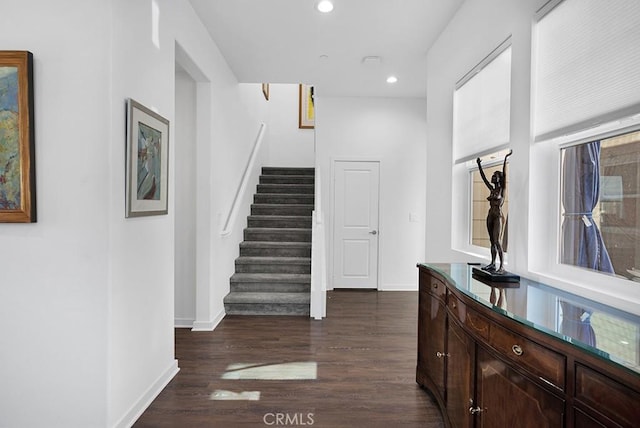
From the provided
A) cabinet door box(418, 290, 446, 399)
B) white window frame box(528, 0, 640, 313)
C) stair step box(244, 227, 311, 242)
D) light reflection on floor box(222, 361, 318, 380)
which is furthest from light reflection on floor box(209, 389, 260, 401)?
stair step box(244, 227, 311, 242)

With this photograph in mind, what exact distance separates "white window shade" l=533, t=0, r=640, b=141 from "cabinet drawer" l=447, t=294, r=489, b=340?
0.96 m

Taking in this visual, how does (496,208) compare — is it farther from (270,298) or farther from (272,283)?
(272,283)

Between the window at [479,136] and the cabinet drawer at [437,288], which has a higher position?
the window at [479,136]

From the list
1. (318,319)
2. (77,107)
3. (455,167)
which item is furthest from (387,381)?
(77,107)

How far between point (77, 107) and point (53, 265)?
0.81 meters

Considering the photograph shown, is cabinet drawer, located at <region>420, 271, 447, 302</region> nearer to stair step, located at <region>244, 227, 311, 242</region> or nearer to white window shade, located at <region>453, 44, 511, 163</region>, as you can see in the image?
white window shade, located at <region>453, 44, 511, 163</region>

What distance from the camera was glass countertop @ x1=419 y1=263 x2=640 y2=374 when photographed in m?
0.96

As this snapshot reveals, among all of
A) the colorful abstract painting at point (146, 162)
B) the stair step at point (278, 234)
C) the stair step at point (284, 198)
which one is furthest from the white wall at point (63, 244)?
the stair step at point (284, 198)

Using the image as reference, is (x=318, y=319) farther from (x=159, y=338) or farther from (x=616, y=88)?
(x=616, y=88)

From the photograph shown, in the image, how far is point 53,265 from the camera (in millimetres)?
1863

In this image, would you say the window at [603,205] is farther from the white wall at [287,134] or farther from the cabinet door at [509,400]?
the white wall at [287,134]

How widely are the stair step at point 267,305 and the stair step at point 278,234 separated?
108 centimetres

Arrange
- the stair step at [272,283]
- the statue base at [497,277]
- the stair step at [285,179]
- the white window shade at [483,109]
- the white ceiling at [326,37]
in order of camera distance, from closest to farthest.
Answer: the statue base at [497,277] → the white window shade at [483,109] → the white ceiling at [326,37] → the stair step at [272,283] → the stair step at [285,179]

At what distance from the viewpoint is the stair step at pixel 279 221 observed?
543 centimetres
